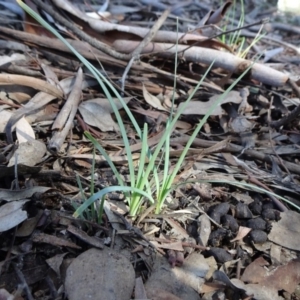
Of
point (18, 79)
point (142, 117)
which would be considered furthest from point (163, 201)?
point (18, 79)

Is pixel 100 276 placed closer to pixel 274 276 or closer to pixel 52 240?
pixel 52 240

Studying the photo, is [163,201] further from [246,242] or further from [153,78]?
[153,78]

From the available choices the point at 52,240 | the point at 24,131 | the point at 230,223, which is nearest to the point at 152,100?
the point at 24,131

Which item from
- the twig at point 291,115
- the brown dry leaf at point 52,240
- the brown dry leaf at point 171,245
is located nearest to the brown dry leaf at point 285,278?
the brown dry leaf at point 171,245

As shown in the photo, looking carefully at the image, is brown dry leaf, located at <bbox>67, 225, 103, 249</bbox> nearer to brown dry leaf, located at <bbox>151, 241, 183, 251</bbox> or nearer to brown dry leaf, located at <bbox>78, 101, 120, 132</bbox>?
brown dry leaf, located at <bbox>151, 241, 183, 251</bbox>

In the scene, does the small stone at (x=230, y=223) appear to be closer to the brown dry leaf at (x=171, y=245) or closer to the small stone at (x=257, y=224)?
the small stone at (x=257, y=224)

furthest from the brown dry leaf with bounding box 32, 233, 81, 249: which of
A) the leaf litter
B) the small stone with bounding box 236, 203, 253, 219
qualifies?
the small stone with bounding box 236, 203, 253, 219
